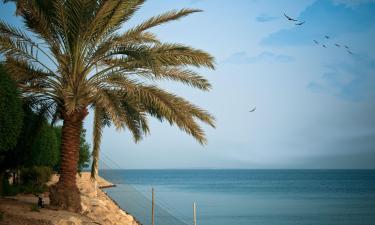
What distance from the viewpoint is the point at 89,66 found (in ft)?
51.4

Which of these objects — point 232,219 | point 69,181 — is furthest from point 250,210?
point 69,181

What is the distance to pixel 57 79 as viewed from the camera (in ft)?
52.0

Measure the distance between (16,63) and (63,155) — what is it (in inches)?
144

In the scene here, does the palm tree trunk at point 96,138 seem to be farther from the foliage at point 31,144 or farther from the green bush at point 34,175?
the green bush at point 34,175

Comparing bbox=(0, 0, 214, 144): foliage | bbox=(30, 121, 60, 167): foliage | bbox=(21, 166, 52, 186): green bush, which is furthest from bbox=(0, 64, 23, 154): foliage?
bbox=(21, 166, 52, 186): green bush

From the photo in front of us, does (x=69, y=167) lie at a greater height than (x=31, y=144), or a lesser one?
lesser

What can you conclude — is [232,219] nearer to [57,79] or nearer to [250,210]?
[250,210]

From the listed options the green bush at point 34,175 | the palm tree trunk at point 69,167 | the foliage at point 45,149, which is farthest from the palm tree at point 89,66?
the green bush at point 34,175

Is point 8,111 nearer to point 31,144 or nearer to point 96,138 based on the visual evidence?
point 96,138

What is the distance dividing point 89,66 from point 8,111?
11.0ft

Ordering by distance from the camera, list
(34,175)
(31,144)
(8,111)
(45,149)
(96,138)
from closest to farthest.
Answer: (8,111) < (96,138) < (31,144) < (45,149) < (34,175)

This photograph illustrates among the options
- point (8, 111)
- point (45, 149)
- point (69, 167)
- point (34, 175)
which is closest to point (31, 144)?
point (69, 167)

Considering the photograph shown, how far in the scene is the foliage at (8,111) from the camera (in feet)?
43.7

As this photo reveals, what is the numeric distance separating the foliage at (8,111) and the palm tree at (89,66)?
5.26ft
